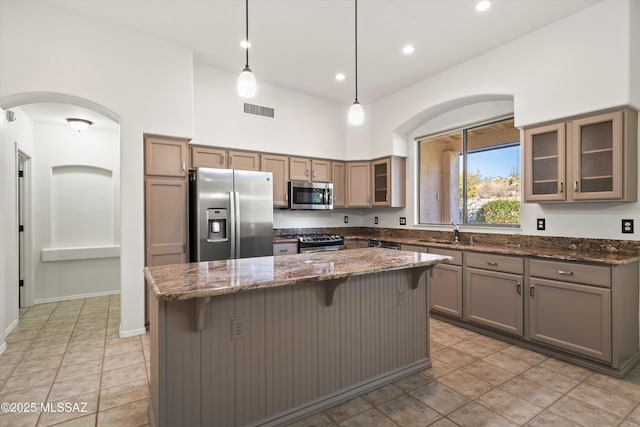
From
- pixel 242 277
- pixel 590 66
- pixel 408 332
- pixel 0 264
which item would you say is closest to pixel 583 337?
pixel 408 332

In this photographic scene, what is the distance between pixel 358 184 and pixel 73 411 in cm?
432

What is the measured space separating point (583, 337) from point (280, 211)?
3804 millimetres

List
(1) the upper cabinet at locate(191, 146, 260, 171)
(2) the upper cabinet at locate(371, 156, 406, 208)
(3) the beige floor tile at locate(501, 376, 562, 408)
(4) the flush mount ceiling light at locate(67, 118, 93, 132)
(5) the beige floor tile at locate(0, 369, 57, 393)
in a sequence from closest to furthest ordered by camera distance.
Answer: (3) the beige floor tile at locate(501, 376, 562, 408) < (5) the beige floor tile at locate(0, 369, 57, 393) < (1) the upper cabinet at locate(191, 146, 260, 171) < (4) the flush mount ceiling light at locate(67, 118, 93, 132) < (2) the upper cabinet at locate(371, 156, 406, 208)

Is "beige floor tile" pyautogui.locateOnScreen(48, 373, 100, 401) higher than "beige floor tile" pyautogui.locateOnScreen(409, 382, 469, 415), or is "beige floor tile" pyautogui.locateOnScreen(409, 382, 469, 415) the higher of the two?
"beige floor tile" pyautogui.locateOnScreen(409, 382, 469, 415)

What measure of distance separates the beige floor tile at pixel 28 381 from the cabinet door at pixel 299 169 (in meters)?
3.34

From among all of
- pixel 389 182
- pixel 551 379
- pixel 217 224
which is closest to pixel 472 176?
pixel 389 182

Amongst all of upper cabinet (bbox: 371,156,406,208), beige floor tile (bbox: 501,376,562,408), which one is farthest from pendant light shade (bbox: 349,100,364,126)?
upper cabinet (bbox: 371,156,406,208)

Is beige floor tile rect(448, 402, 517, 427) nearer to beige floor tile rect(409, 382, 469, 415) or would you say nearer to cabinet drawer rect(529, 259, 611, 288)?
beige floor tile rect(409, 382, 469, 415)

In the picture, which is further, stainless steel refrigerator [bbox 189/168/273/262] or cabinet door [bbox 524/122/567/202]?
stainless steel refrigerator [bbox 189/168/273/262]

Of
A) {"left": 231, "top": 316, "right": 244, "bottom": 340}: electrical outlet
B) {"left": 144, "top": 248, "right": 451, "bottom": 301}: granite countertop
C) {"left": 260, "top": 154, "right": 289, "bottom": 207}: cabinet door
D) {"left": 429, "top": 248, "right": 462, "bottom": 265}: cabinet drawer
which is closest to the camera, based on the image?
{"left": 144, "top": 248, "right": 451, "bottom": 301}: granite countertop

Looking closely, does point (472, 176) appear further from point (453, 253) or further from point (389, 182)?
point (453, 253)

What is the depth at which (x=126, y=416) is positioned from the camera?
2006 mm

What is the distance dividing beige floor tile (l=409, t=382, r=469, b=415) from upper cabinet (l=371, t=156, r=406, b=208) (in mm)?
2975

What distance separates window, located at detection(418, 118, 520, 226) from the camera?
3.95 m
